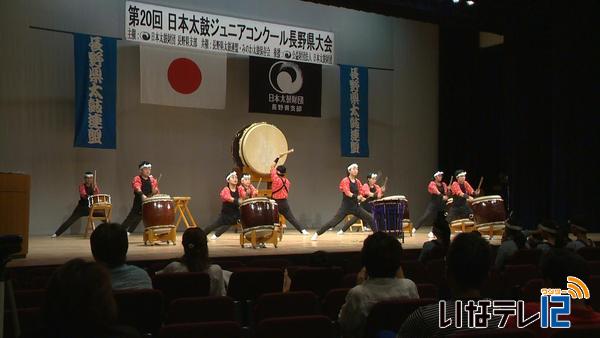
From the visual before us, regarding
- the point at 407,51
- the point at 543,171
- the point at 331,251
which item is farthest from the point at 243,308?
the point at 407,51

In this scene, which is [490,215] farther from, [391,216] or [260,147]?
[260,147]

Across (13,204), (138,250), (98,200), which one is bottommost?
(138,250)

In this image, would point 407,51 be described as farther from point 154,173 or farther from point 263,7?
point 154,173

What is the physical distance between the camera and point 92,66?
9328 millimetres

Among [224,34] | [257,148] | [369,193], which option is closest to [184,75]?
[224,34]

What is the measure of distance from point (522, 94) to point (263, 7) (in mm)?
Answer: 4391

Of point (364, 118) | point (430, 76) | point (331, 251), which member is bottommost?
point (331, 251)

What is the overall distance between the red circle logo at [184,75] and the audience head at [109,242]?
7251mm

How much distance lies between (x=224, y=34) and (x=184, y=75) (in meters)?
0.87

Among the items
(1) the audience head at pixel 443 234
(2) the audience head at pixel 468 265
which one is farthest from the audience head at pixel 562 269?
(1) the audience head at pixel 443 234

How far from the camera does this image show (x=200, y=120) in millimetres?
10898

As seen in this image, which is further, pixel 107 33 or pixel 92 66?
pixel 107 33

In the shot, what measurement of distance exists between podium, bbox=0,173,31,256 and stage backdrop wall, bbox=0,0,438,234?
420 centimetres

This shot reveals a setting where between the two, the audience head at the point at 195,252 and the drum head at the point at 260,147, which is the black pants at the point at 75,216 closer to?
the drum head at the point at 260,147
